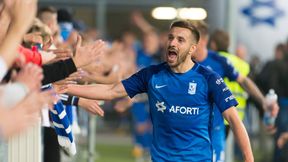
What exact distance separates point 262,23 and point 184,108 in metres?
9.84

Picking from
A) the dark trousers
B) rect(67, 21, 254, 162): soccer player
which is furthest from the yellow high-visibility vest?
rect(67, 21, 254, 162): soccer player

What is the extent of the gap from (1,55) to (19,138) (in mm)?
3398

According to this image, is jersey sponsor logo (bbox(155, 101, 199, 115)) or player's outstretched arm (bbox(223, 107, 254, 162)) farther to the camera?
jersey sponsor logo (bbox(155, 101, 199, 115))

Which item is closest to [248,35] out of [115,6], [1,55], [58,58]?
[115,6]

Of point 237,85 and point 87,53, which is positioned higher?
point 87,53

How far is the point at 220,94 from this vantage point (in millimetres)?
8414

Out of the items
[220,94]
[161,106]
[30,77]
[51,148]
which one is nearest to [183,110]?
[161,106]

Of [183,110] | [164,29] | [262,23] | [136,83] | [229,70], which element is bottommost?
[183,110]

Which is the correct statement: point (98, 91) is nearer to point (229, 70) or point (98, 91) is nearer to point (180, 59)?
point (180, 59)

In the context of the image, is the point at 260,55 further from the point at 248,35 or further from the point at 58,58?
the point at 58,58

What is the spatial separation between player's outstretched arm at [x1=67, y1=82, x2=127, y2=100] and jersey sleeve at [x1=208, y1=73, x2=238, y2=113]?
739mm

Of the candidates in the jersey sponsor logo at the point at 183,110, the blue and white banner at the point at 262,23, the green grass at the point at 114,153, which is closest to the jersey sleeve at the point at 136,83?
the jersey sponsor logo at the point at 183,110

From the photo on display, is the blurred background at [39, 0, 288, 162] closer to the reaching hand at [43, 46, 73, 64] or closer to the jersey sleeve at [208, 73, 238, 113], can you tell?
the jersey sleeve at [208, 73, 238, 113]

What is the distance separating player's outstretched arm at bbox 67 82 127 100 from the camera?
8453 millimetres
